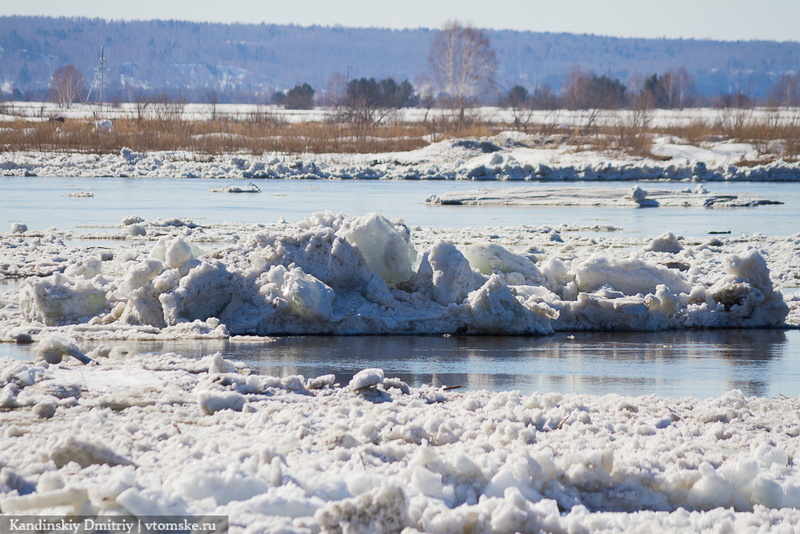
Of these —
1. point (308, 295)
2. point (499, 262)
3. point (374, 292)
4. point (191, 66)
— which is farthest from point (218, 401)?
point (191, 66)

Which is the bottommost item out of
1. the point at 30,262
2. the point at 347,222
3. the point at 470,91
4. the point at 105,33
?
the point at 30,262

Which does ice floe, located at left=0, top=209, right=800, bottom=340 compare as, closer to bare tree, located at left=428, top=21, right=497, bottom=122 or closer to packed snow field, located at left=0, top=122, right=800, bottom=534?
packed snow field, located at left=0, top=122, right=800, bottom=534

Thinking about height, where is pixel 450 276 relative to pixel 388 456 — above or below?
above

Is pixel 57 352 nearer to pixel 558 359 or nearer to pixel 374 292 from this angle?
pixel 374 292

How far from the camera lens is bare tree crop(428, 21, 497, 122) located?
6128cm

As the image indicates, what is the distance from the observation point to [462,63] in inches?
2418

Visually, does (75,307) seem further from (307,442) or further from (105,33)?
(105,33)

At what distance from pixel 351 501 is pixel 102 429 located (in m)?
1.17

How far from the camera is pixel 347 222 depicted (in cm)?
634

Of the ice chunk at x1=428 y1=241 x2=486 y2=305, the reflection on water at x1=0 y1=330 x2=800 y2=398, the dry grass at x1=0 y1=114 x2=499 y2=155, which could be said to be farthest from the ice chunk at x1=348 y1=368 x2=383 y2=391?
the dry grass at x1=0 y1=114 x2=499 y2=155

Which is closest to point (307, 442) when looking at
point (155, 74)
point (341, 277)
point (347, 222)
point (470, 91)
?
point (341, 277)

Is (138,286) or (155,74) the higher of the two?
(155,74)

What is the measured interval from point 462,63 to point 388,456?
60.3 m

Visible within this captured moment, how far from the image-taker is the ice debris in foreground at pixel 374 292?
18.3ft
